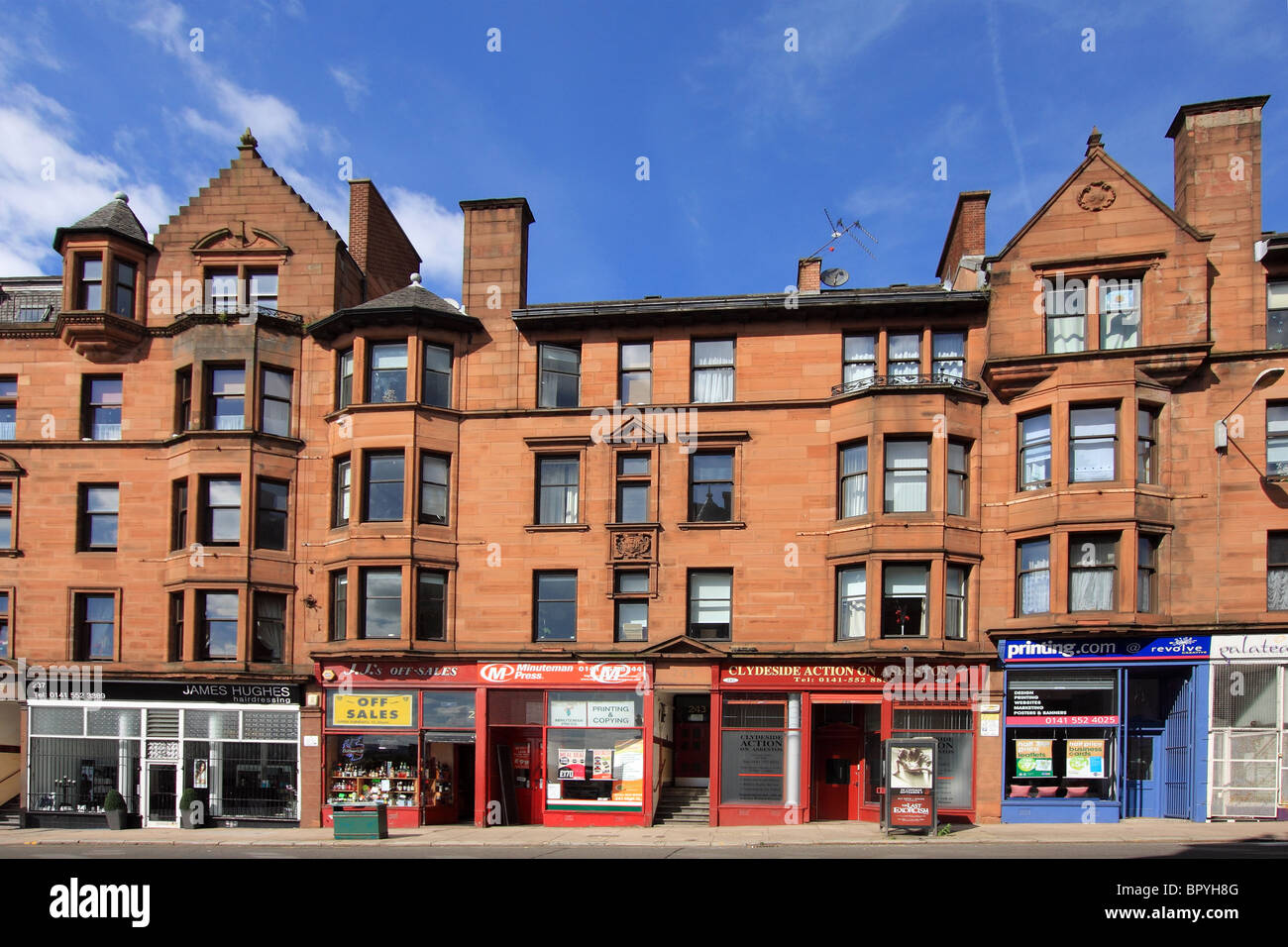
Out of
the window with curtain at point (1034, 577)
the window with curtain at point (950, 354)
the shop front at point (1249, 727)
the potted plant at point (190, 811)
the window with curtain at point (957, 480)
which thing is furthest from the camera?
the potted plant at point (190, 811)

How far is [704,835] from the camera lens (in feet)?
84.4

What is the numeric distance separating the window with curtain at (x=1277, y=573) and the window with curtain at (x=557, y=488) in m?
18.1

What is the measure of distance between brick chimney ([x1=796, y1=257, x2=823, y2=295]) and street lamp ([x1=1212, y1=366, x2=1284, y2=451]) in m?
11.3

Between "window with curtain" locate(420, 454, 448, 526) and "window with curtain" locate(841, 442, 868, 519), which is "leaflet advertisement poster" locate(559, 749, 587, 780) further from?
"window with curtain" locate(841, 442, 868, 519)

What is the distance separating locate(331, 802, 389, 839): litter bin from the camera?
25766 millimetres

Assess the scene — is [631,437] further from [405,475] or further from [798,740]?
[798,740]

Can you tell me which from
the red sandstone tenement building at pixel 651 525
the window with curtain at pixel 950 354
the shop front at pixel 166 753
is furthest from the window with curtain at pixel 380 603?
the window with curtain at pixel 950 354

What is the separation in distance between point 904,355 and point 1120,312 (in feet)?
18.3

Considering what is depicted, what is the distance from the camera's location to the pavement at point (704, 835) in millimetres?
23156

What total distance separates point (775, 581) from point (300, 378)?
1530 cm

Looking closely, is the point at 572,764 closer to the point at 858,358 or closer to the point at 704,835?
the point at 704,835

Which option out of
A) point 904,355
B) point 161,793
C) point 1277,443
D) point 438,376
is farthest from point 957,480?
point 161,793

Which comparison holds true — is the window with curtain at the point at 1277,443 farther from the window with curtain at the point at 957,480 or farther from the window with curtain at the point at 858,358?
the window with curtain at the point at 858,358
